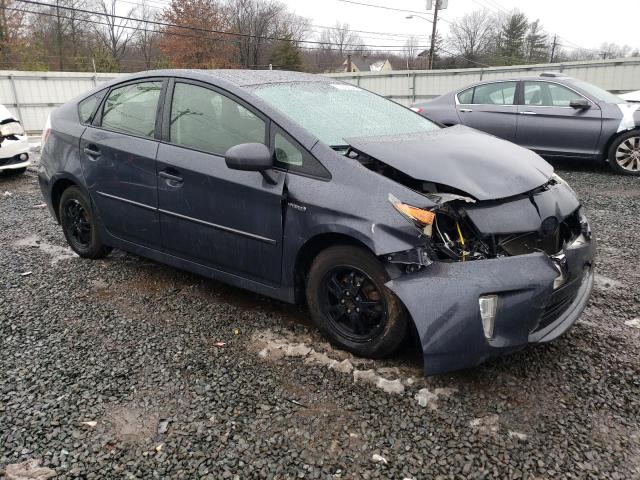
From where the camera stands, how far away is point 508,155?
9.98 ft

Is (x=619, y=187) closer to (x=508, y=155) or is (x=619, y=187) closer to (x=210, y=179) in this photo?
(x=508, y=155)

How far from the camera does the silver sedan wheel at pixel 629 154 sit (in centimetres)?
730

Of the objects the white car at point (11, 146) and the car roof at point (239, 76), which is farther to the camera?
the white car at point (11, 146)

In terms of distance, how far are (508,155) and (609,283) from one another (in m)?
1.51

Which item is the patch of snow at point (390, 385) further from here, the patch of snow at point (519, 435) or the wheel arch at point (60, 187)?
the wheel arch at point (60, 187)

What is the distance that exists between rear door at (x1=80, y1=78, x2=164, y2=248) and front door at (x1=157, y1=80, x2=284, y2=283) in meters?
0.14

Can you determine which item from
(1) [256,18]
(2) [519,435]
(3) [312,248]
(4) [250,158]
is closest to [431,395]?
(2) [519,435]

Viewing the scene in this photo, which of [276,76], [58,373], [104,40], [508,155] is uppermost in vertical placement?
[104,40]

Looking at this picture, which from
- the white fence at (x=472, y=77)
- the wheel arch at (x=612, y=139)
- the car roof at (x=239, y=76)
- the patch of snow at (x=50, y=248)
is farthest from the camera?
the white fence at (x=472, y=77)

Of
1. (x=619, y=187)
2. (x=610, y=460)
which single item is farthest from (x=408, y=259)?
(x=619, y=187)

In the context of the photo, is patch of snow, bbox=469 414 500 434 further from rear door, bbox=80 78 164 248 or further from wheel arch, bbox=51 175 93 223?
wheel arch, bbox=51 175 93 223

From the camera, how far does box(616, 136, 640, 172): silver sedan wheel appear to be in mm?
7301

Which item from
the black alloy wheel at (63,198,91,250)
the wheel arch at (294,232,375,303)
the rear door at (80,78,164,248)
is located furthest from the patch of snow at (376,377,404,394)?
the black alloy wheel at (63,198,91,250)

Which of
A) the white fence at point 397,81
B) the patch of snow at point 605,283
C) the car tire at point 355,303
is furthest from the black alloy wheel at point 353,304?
the white fence at point 397,81
